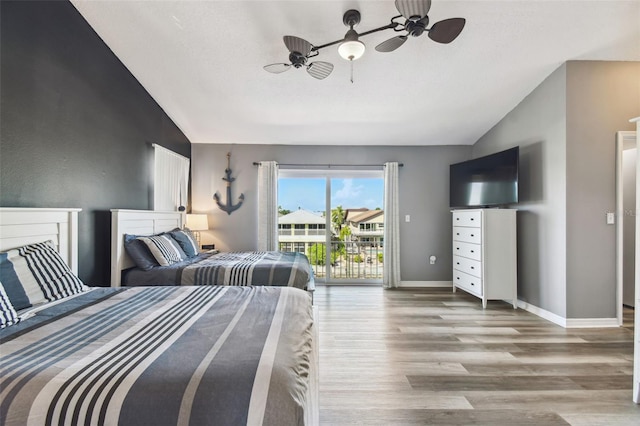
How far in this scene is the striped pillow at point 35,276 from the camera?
154cm

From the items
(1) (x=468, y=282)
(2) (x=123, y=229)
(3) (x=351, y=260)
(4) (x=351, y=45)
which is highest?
(4) (x=351, y=45)

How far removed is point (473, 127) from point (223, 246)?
433 centimetres

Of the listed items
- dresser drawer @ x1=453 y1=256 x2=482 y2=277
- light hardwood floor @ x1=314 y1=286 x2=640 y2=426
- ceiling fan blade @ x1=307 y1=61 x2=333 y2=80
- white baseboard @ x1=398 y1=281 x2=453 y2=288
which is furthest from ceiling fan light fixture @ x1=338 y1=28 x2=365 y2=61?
white baseboard @ x1=398 y1=281 x2=453 y2=288

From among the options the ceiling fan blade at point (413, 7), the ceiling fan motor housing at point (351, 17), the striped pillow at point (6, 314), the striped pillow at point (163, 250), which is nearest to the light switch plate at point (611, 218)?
the ceiling fan blade at point (413, 7)

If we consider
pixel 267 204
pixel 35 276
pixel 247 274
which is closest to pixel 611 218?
pixel 247 274

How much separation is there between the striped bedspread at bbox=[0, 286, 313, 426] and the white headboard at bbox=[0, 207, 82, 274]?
→ 716 millimetres

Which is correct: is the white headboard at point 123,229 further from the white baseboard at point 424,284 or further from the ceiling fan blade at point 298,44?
the white baseboard at point 424,284

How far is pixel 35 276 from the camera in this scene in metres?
1.67

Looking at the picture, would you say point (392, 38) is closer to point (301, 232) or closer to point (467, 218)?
point (467, 218)

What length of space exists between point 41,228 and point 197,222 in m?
2.32

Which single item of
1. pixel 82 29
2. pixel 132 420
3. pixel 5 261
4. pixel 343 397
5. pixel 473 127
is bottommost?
pixel 343 397

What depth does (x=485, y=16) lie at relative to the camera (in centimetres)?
234

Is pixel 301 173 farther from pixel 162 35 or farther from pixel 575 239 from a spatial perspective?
pixel 575 239

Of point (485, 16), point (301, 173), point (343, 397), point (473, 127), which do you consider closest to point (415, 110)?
point (473, 127)
